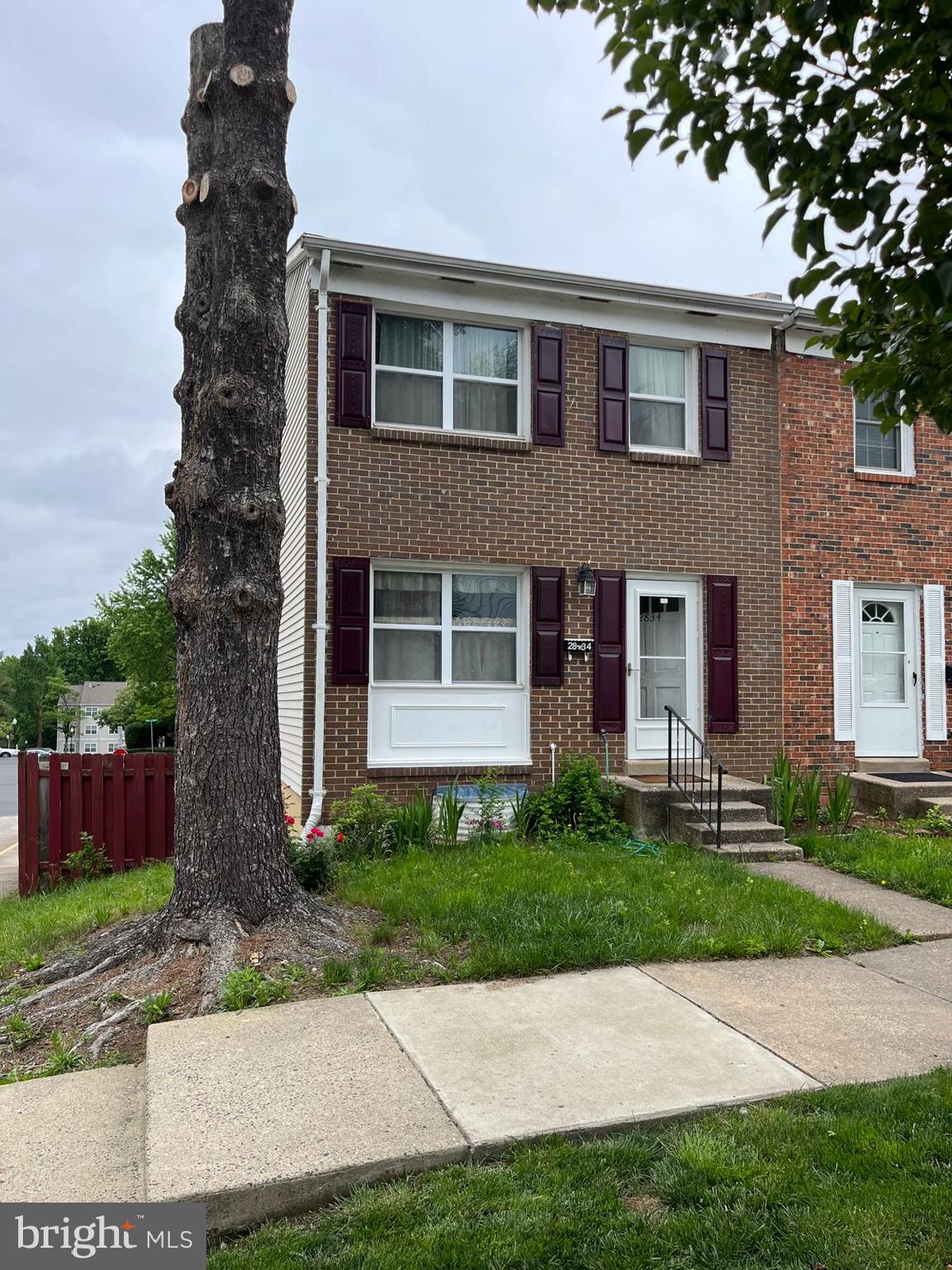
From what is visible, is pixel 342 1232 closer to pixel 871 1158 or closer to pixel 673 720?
pixel 871 1158

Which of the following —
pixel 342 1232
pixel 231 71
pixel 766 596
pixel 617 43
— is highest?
pixel 231 71

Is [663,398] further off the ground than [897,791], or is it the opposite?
[663,398]

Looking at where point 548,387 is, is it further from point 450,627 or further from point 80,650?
point 80,650

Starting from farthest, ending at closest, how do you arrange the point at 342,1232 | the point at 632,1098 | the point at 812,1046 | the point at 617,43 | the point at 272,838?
the point at 272,838 < the point at 812,1046 < the point at 632,1098 < the point at 617,43 < the point at 342,1232

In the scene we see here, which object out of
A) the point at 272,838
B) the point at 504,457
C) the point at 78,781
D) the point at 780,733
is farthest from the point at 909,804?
the point at 78,781

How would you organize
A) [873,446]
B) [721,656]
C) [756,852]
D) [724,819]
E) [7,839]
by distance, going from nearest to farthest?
[756,852]
[724,819]
[721,656]
[873,446]
[7,839]

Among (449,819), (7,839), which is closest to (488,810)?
(449,819)

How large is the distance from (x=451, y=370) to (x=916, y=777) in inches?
279

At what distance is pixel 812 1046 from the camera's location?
4.29 metres

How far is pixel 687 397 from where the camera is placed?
37.0 feet

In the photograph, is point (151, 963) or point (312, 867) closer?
point (151, 963)

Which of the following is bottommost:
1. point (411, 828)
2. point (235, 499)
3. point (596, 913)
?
point (596, 913)

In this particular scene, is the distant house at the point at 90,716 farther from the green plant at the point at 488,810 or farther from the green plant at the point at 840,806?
the green plant at the point at 840,806

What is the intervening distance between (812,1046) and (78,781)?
7.88 meters
